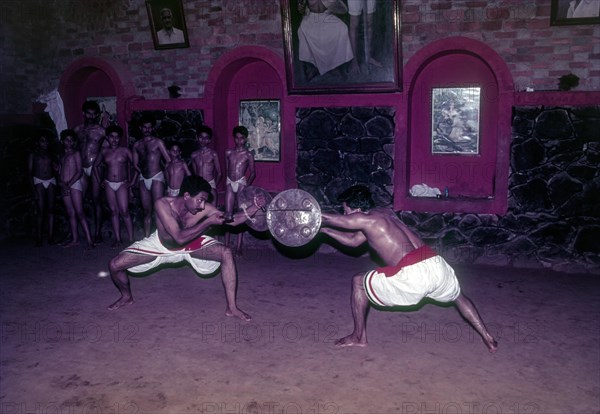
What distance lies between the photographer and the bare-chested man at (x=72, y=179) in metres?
9.45

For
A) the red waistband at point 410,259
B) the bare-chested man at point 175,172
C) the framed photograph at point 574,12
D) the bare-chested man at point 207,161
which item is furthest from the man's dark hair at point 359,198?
the bare-chested man at point 175,172

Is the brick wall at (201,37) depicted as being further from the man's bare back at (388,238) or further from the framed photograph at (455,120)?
the man's bare back at (388,238)

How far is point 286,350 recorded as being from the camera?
16.7ft

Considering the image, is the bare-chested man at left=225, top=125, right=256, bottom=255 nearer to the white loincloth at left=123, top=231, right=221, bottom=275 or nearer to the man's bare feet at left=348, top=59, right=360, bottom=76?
the man's bare feet at left=348, top=59, right=360, bottom=76

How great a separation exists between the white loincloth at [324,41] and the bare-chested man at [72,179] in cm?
460

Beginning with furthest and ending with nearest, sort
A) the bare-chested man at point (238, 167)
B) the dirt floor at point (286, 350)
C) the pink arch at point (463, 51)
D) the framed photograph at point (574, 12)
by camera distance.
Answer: the bare-chested man at point (238, 167), the pink arch at point (463, 51), the framed photograph at point (574, 12), the dirt floor at point (286, 350)

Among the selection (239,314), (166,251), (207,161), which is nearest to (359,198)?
(239,314)

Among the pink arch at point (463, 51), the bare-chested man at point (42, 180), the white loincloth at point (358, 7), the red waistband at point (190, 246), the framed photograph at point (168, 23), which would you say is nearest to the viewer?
the red waistband at point (190, 246)

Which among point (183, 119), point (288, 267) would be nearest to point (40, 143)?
point (183, 119)

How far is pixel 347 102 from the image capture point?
8.62 m

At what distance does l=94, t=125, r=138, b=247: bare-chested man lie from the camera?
9.24m

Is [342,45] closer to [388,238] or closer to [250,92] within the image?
[250,92]

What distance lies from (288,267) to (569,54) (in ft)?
17.5

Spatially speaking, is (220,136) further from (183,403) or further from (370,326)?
(183,403)
